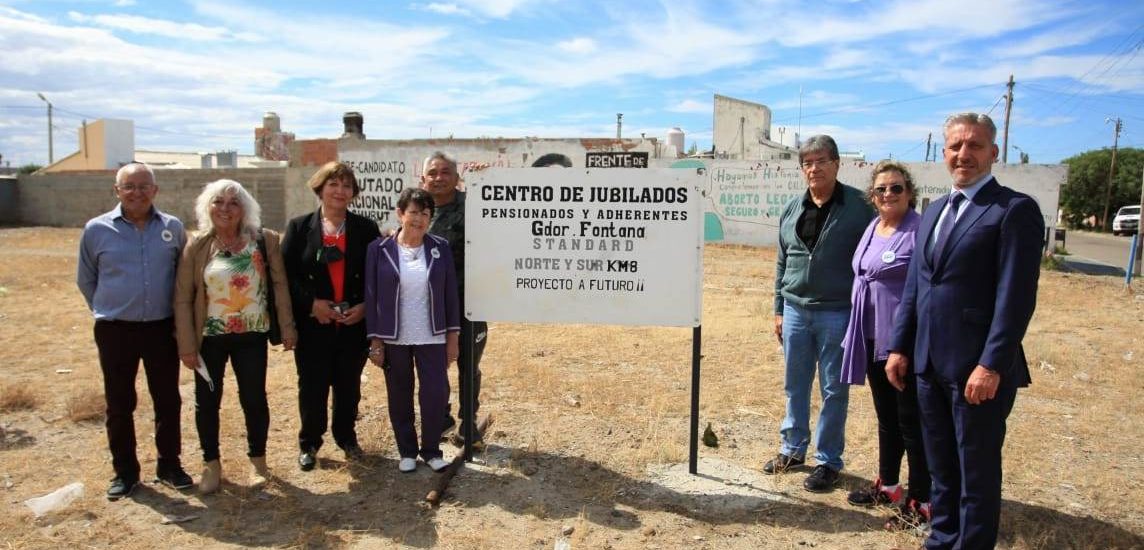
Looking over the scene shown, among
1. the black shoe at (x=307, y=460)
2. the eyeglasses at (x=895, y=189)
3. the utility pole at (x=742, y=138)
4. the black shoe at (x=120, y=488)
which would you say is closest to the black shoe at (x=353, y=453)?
the black shoe at (x=307, y=460)

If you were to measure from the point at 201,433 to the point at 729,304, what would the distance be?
743 cm

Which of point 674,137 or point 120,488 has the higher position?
point 674,137

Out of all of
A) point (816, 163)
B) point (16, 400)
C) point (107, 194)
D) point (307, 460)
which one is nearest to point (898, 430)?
point (816, 163)

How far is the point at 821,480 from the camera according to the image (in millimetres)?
3857

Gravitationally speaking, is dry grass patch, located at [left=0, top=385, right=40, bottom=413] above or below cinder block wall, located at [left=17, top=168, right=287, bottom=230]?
below

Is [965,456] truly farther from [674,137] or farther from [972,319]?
[674,137]

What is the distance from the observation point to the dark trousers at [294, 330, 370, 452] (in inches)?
160

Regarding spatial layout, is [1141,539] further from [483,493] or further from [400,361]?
[400,361]

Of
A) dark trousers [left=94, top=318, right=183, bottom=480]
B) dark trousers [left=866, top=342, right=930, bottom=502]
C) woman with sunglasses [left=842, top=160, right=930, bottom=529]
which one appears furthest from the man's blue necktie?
dark trousers [left=94, top=318, right=183, bottom=480]

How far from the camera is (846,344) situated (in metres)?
3.48

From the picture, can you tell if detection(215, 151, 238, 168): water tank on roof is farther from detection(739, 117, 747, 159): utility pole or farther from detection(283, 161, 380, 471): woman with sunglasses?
detection(283, 161, 380, 471): woman with sunglasses

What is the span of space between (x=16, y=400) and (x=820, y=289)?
5.63 metres

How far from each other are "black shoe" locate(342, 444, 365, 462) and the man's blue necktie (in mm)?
3332

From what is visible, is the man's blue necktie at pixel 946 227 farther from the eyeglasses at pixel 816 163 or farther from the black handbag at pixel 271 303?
the black handbag at pixel 271 303
